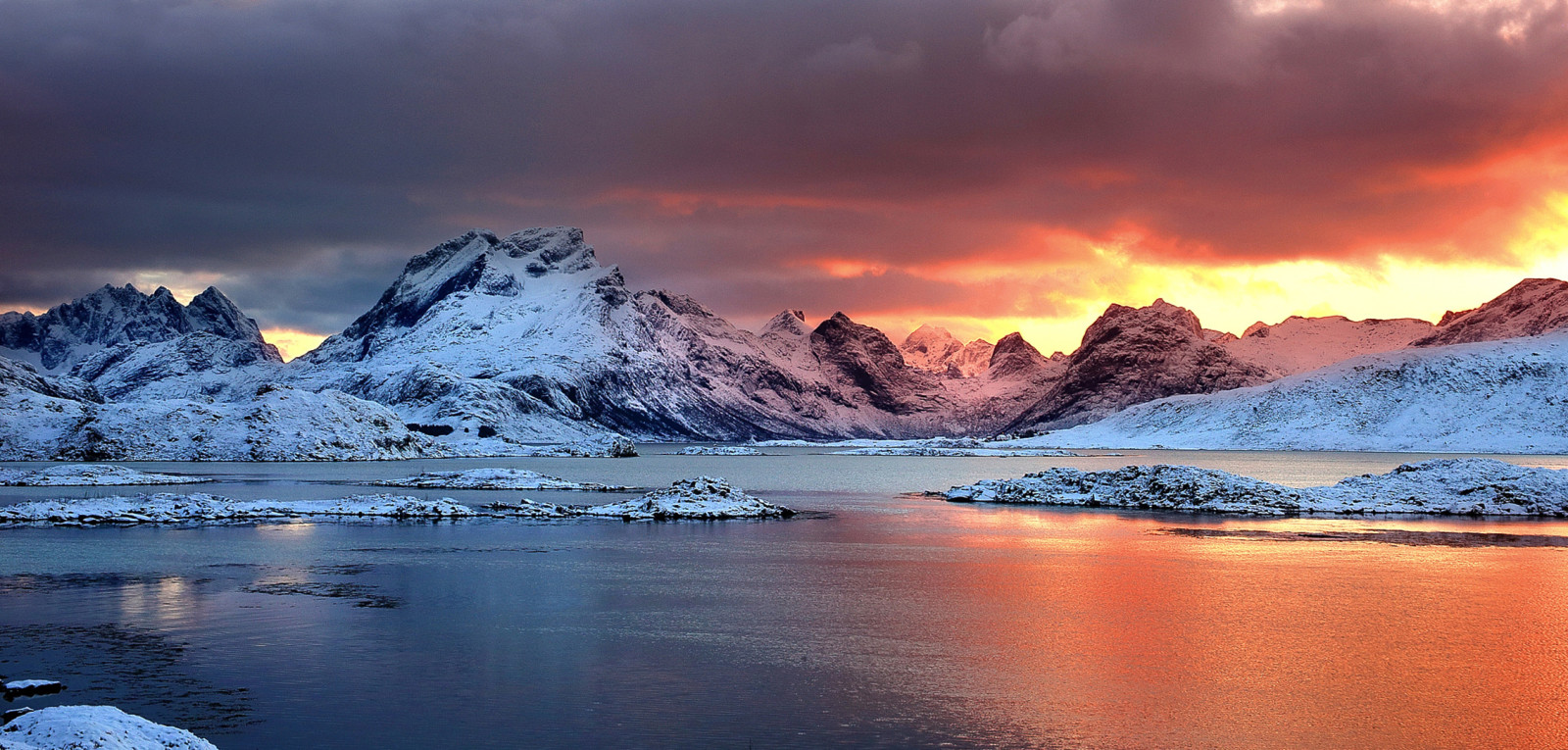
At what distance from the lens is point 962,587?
38.8 meters

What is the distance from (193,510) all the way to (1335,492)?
239 feet

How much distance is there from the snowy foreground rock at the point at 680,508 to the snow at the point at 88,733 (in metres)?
51.5

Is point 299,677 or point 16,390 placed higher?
point 16,390

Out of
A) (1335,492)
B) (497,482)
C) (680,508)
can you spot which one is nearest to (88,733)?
(680,508)

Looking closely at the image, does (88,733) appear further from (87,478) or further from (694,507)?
(87,478)

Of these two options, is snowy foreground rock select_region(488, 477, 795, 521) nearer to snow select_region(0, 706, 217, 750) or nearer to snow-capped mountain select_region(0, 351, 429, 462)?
snow select_region(0, 706, 217, 750)

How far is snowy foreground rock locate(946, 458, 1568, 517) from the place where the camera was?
72.5 metres

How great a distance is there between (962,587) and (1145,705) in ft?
55.7

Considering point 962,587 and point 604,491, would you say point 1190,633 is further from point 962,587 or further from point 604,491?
point 604,491

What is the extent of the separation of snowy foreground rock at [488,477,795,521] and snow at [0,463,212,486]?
4313 cm

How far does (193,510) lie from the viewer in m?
64.1

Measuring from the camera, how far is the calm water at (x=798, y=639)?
67.1ft

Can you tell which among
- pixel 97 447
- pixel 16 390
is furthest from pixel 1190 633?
pixel 16 390

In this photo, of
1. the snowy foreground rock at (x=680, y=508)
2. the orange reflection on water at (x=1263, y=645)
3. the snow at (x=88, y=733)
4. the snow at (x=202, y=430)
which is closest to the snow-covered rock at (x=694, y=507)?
the snowy foreground rock at (x=680, y=508)
